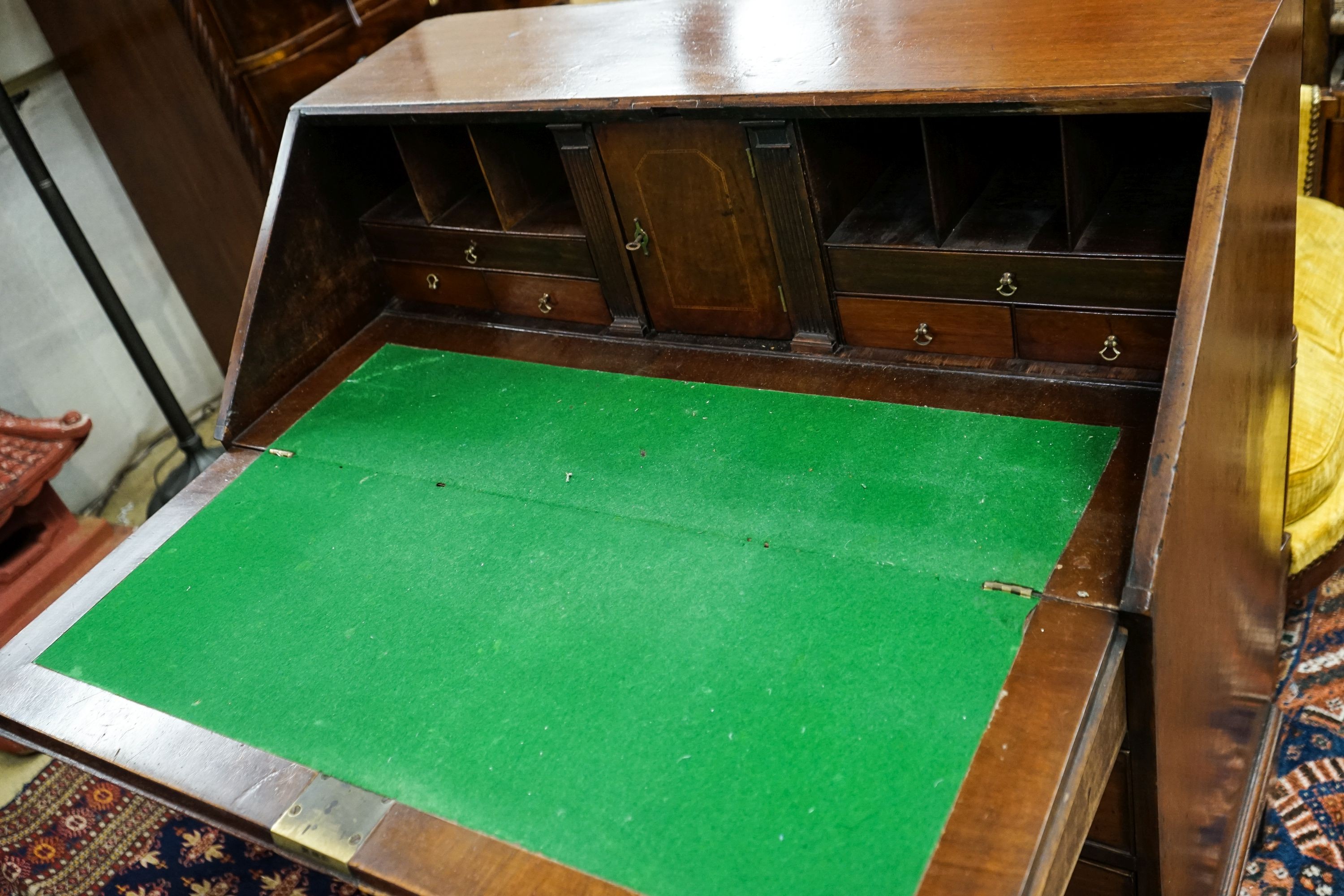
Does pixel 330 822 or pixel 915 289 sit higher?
pixel 915 289

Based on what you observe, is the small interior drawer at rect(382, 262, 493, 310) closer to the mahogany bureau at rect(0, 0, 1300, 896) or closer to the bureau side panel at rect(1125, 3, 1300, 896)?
the mahogany bureau at rect(0, 0, 1300, 896)

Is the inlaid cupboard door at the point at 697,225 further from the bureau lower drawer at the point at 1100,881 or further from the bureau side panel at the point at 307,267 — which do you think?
the bureau lower drawer at the point at 1100,881

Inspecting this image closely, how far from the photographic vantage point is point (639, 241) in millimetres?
2008

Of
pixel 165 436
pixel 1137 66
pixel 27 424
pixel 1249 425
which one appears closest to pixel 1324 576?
pixel 1249 425

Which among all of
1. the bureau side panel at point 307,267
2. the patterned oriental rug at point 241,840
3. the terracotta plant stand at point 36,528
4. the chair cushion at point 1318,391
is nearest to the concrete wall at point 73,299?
the terracotta plant stand at point 36,528

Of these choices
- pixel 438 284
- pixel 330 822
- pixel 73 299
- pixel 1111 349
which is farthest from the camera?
pixel 73 299

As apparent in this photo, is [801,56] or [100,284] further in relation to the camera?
[100,284]

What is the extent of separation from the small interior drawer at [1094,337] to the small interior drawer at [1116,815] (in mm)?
564

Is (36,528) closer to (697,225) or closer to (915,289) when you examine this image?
(697,225)

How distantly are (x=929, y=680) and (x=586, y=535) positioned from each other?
1.94 ft

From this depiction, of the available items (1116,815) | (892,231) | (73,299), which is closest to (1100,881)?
(1116,815)

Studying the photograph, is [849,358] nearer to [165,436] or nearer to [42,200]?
[42,200]

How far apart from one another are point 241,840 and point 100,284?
5.24ft

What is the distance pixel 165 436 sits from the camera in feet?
13.4
